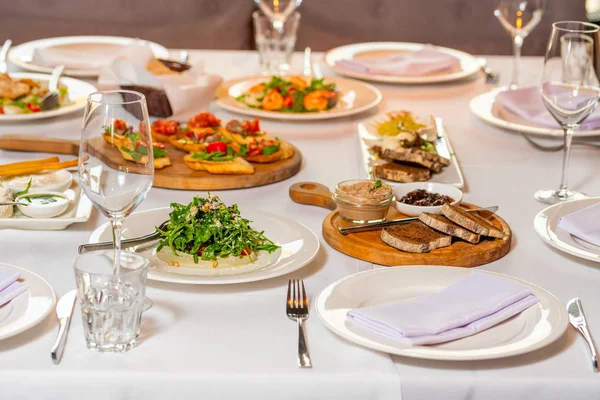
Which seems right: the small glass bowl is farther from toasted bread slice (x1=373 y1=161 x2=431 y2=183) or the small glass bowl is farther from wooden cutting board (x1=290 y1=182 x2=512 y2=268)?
toasted bread slice (x1=373 y1=161 x2=431 y2=183)

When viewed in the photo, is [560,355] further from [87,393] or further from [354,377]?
[87,393]

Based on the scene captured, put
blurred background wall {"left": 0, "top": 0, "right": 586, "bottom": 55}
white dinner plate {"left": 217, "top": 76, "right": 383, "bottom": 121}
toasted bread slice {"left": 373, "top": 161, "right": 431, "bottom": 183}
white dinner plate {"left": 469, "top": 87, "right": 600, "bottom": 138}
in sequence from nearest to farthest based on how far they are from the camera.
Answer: toasted bread slice {"left": 373, "top": 161, "right": 431, "bottom": 183}, white dinner plate {"left": 469, "top": 87, "right": 600, "bottom": 138}, white dinner plate {"left": 217, "top": 76, "right": 383, "bottom": 121}, blurred background wall {"left": 0, "top": 0, "right": 586, "bottom": 55}

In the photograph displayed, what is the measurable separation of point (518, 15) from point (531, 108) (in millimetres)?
415

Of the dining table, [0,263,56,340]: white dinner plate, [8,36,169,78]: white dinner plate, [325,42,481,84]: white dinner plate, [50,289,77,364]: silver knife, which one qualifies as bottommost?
the dining table

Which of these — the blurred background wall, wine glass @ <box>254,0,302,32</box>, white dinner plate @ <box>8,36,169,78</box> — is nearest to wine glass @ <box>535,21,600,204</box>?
wine glass @ <box>254,0,302,32</box>

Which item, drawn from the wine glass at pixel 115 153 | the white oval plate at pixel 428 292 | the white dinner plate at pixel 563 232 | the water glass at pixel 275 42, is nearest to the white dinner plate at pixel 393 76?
the water glass at pixel 275 42

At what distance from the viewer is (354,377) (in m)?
0.98

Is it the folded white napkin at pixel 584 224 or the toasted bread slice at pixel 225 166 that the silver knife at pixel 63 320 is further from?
the folded white napkin at pixel 584 224

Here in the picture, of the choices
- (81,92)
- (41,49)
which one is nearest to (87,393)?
(81,92)

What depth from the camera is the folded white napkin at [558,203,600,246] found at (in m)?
1.37

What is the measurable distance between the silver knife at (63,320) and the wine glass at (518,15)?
1.63 metres

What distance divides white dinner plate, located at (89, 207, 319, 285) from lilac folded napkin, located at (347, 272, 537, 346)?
20 centimetres

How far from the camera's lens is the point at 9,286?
113 centimetres

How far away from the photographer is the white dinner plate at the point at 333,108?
2.12m
